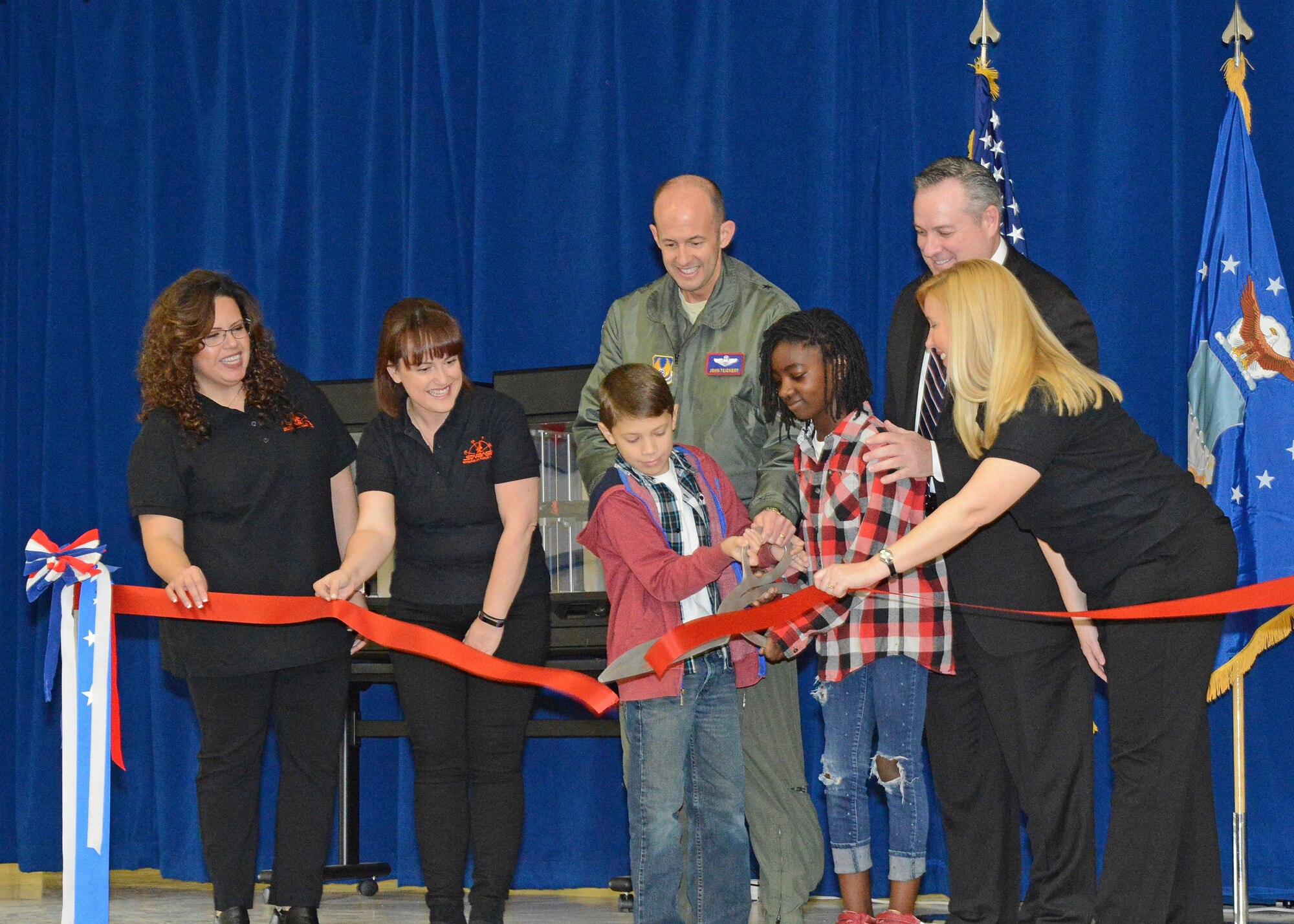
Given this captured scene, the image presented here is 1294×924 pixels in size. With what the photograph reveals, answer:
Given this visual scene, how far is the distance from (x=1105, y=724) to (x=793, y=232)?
2032 millimetres

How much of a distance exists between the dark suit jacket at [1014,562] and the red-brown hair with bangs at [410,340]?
124 centimetres

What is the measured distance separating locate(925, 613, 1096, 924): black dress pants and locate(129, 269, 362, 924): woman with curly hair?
1.59m

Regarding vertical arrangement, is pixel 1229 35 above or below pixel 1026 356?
above

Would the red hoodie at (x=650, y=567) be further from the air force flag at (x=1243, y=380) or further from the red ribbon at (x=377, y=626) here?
the air force flag at (x=1243, y=380)

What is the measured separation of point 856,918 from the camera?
3047 mm

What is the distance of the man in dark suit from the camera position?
281cm

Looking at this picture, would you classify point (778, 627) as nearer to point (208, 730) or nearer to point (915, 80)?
point (208, 730)

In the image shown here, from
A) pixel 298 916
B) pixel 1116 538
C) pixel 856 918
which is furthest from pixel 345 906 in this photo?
pixel 1116 538

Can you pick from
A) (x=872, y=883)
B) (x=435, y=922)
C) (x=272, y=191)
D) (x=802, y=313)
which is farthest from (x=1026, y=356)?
(x=272, y=191)

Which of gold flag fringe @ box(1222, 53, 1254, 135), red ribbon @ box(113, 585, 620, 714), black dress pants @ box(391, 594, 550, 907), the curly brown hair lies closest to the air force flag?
gold flag fringe @ box(1222, 53, 1254, 135)

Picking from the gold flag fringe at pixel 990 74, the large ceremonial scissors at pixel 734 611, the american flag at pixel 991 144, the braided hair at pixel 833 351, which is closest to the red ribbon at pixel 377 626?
the large ceremonial scissors at pixel 734 611

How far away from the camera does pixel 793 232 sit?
184 inches

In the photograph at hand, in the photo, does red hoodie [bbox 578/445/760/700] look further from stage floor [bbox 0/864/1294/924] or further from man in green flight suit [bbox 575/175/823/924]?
stage floor [bbox 0/864/1294/924]

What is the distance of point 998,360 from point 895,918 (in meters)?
1.37
